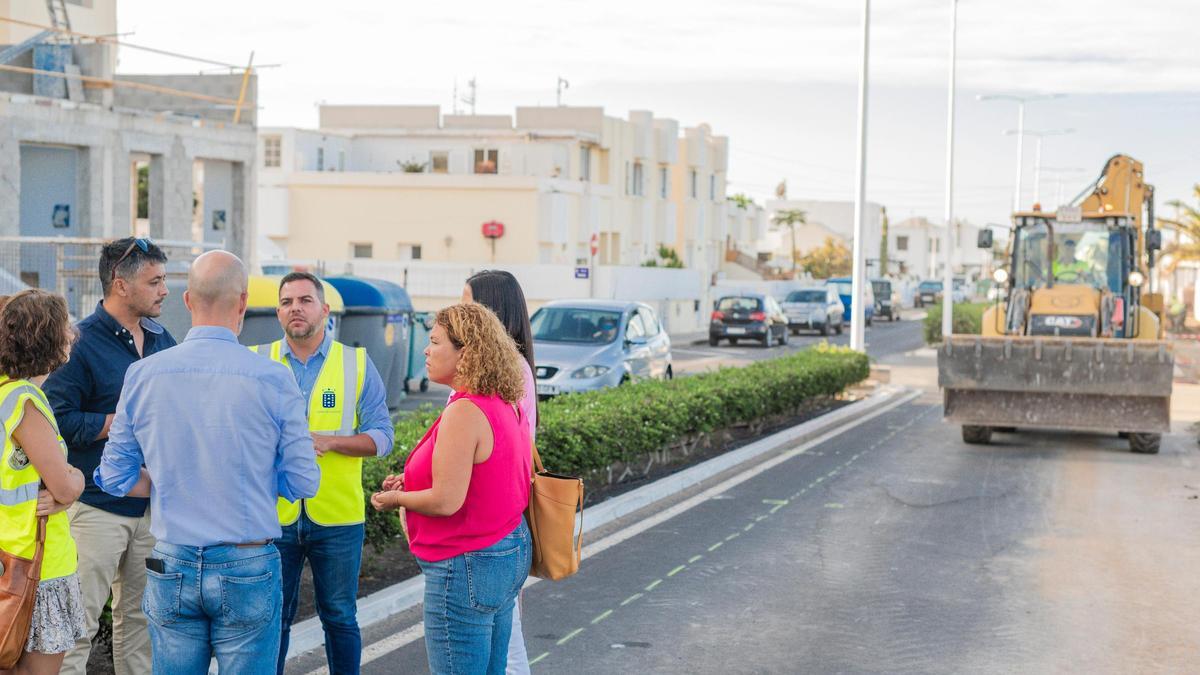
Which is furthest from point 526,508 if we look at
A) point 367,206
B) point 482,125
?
point 482,125

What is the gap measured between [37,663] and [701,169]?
71932mm

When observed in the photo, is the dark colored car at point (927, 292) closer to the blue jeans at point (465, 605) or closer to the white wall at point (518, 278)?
the white wall at point (518, 278)

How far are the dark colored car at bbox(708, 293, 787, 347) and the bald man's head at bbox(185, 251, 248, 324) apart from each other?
40035 mm

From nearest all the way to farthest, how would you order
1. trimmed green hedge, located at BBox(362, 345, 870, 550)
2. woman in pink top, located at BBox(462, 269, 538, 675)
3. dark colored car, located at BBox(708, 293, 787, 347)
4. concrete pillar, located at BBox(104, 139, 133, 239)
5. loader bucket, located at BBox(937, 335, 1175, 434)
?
woman in pink top, located at BBox(462, 269, 538, 675), trimmed green hedge, located at BBox(362, 345, 870, 550), loader bucket, located at BBox(937, 335, 1175, 434), concrete pillar, located at BBox(104, 139, 133, 239), dark colored car, located at BBox(708, 293, 787, 347)

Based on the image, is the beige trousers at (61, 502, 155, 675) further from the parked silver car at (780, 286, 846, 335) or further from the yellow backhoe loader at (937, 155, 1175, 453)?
the parked silver car at (780, 286, 846, 335)

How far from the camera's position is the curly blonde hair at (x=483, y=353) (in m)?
4.79

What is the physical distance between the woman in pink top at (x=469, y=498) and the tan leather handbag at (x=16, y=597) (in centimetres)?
129

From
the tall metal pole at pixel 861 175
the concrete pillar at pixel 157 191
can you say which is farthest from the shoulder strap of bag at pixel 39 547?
the concrete pillar at pixel 157 191

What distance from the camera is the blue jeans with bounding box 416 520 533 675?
4.80 metres

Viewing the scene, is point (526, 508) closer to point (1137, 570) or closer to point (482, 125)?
point (1137, 570)

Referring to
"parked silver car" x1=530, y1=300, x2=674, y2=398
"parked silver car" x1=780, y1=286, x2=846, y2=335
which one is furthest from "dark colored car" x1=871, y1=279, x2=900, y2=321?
"parked silver car" x1=530, y1=300, x2=674, y2=398

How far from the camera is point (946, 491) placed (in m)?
13.7

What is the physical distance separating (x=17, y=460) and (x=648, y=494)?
25.5 feet

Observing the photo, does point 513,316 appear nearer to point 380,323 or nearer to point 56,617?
point 56,617
